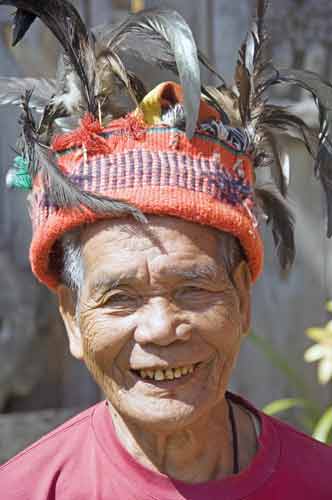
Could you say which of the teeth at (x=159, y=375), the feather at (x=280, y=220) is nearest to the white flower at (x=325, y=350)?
the feather at (x=280, y=220)

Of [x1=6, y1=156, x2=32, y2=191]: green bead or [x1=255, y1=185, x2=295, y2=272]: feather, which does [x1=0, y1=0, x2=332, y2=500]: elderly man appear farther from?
[x1=255, y1=185, x2=295, y2=272]: feather

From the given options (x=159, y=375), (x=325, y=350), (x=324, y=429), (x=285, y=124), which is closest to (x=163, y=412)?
(x=159, y=375)

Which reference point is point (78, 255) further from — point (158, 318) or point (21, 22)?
point (21, 22)

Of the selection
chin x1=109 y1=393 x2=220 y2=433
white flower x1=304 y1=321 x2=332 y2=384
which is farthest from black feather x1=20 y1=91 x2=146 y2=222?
white flower x1=304 y1=321 x2=332 y2=384

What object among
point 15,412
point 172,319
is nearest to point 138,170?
point 172,319

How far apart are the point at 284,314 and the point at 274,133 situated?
7.19 ft

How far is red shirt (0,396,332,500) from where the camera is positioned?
216cm

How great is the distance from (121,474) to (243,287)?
1.62ft

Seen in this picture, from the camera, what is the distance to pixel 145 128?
2.14m

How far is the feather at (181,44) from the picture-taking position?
2021 mm

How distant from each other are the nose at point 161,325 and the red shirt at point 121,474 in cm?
32

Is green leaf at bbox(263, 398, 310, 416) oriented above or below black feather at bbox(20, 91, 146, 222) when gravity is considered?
below

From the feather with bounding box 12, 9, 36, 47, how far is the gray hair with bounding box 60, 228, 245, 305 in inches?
17.1

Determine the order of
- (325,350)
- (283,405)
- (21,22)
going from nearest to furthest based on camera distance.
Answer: (21,22) < (325,350) < (283,405)
